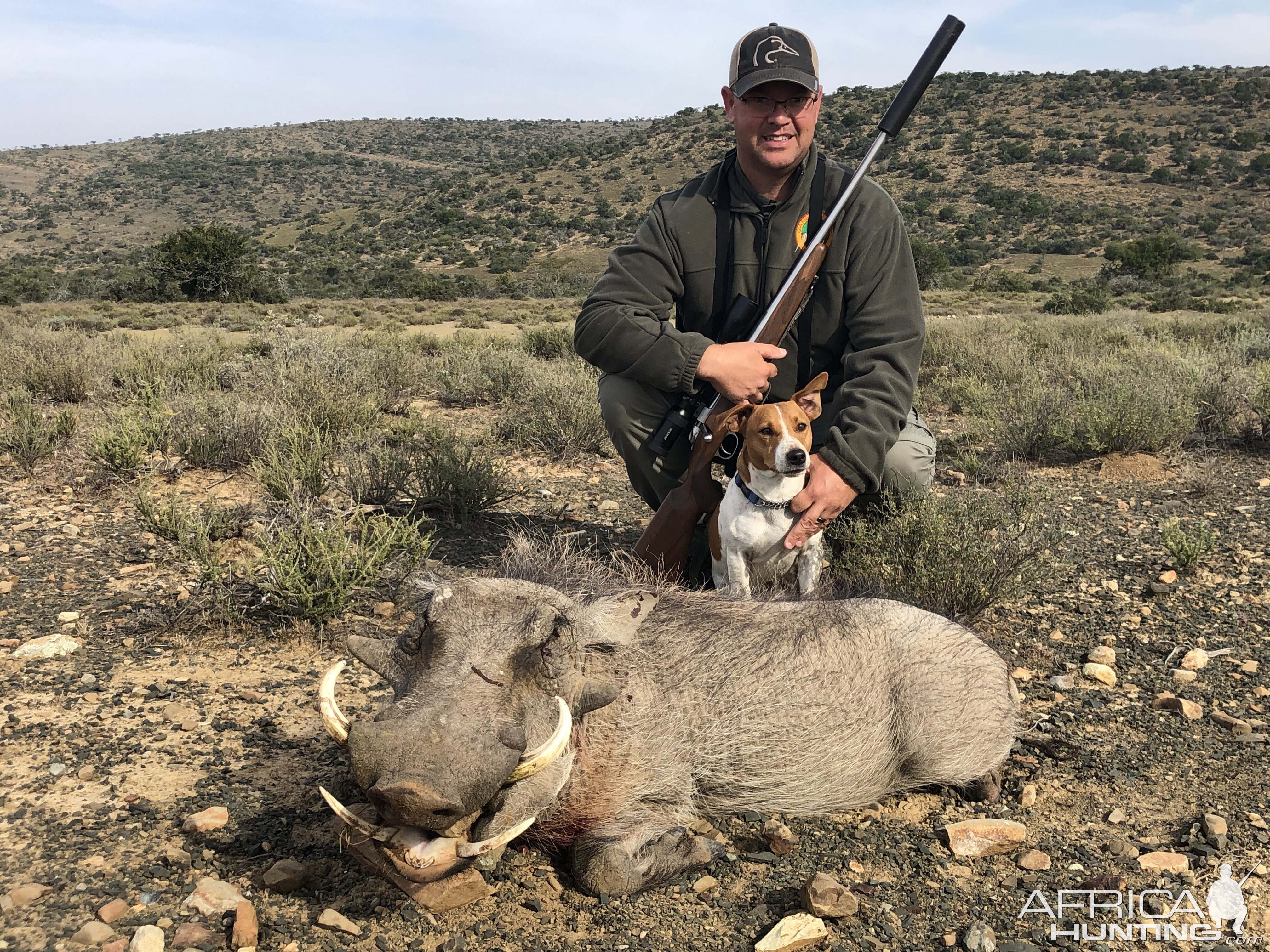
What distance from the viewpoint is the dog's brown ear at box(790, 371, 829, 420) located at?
408cm

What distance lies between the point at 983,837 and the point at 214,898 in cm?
225

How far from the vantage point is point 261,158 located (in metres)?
89.2

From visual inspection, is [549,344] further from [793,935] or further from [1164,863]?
[793,935]

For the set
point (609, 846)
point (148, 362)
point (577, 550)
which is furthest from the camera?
point (148, 362)

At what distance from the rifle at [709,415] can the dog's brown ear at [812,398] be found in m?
0.38

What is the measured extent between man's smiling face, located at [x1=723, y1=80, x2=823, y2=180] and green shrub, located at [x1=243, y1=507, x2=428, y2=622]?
8.37 ft

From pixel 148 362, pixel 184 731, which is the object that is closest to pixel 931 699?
pixel 184 731

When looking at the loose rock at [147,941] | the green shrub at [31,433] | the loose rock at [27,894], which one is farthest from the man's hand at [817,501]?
the green shrub at [31,433]

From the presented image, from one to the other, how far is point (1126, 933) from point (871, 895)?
68cm

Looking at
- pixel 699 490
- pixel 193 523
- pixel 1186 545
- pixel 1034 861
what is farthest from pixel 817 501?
pixel 193 523

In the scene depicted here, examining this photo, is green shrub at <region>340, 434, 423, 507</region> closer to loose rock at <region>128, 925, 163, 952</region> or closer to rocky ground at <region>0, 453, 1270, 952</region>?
rocky ground at <region>0, 453, 1270, 952</region>

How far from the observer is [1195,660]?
4168 mm

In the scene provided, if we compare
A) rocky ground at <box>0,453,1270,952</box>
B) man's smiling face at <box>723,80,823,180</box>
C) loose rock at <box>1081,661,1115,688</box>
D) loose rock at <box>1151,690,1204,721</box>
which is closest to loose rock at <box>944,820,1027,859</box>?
rocky ground at <box>0,453,1270,952</box>

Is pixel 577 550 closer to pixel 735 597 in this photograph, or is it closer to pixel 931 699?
pixel 735 597
